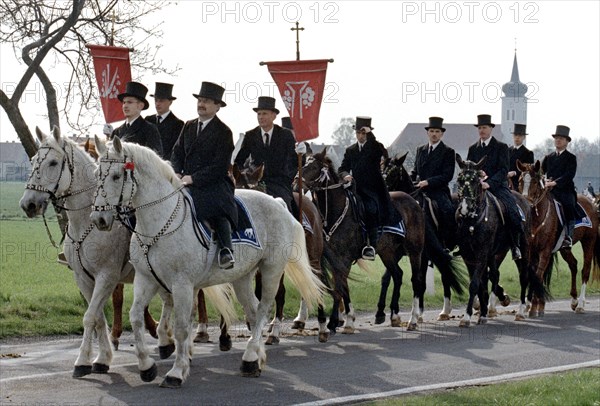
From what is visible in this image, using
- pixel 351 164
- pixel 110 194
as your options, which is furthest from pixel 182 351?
pixel 351 164

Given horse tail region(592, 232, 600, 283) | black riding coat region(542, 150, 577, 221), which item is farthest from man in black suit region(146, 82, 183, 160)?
horse tail region(592, 232, 600, 283)

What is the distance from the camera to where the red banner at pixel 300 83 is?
553 inches

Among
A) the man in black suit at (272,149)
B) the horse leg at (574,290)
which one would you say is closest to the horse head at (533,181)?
the horse leg at (574,290)

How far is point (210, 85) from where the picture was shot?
1065cm

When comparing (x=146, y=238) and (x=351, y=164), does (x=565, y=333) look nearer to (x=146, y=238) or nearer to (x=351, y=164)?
(x=351, y=164)

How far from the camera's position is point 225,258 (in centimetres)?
1012

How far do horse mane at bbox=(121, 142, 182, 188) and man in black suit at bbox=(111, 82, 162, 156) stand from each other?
1.72 m

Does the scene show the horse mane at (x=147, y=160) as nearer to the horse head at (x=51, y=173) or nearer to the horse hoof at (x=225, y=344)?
the horse head at (x=51, y=173)

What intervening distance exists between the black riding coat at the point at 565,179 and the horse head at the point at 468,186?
11.1ft

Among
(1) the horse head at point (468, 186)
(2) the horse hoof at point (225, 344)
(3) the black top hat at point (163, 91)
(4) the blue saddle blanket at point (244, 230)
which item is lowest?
(2) the horse hoof at point (225, 344)

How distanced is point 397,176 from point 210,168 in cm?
644

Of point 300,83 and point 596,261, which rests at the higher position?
point 300,83

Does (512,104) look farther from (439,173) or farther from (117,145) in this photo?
Answer: (117,145)

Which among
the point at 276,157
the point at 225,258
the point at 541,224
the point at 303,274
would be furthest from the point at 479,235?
the point at 225,258
